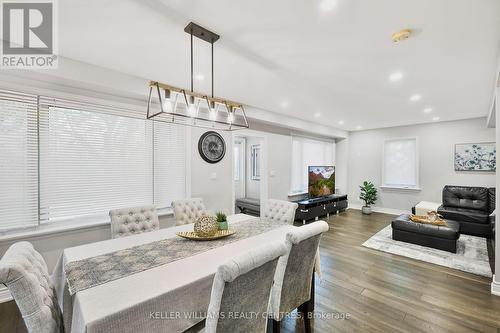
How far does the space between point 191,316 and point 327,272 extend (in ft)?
7.30

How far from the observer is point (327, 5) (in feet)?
5.19

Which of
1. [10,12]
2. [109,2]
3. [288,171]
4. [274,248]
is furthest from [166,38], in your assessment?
[288,171]

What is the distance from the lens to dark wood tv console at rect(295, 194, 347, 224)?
5434mm

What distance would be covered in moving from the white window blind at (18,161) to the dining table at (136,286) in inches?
47.8

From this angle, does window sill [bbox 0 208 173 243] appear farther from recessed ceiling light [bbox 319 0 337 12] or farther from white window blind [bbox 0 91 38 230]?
recessed ceiling light [bbox 319 0 337 12]

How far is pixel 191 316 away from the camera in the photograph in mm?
1363

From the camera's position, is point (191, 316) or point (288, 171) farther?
point (288, 171)

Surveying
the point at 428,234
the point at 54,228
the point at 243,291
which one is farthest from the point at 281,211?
the point at 54,228

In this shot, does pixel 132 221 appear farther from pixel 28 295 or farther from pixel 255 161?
pixel 255 161

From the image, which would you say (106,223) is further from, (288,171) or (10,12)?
(288,171)

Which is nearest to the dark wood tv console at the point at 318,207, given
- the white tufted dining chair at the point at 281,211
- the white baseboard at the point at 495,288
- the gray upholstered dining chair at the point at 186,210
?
the white tufted dining chair at the point at 281,211

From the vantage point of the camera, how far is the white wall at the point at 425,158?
17.7 feet

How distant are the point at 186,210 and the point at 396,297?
2.66 metres

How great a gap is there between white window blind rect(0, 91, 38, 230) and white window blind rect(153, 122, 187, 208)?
53.4 inches
